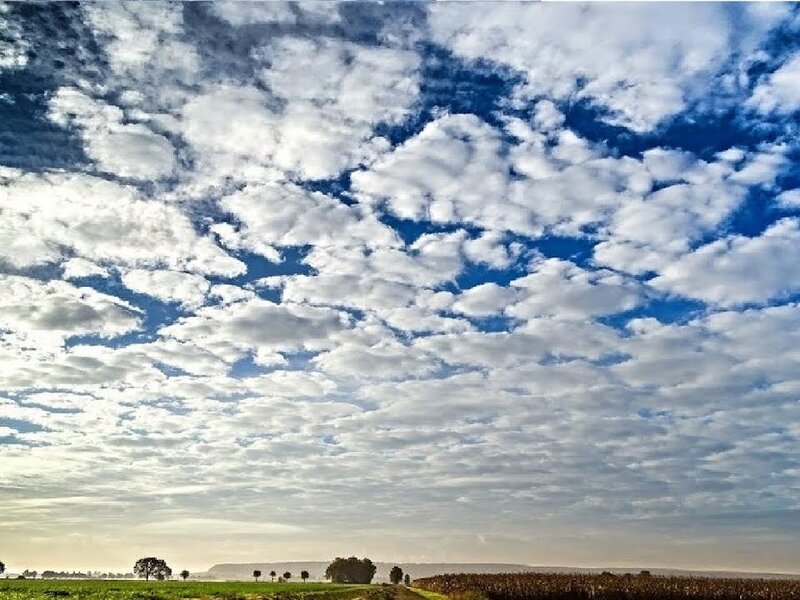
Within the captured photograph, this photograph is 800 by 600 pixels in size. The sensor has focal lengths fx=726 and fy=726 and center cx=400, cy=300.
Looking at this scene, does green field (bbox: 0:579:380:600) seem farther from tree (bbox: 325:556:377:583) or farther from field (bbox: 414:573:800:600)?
tree (bbox: 325:556:377:583)

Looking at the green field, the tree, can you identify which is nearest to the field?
→ the green field

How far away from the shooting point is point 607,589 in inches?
2862

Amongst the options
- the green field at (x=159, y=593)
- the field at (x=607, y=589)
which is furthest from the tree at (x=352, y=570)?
the field at (x=607, y=589)

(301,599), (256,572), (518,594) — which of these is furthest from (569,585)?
(256,572)

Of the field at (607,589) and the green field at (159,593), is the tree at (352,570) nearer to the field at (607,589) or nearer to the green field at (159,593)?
the green field at (159,593)

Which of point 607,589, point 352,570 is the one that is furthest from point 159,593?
Answer: point 352,570

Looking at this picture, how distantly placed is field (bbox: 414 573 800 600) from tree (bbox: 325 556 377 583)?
11277 cm

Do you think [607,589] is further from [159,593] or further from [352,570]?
[352,570]

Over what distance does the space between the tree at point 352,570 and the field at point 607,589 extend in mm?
112773

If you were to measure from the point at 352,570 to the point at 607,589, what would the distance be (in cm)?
13163

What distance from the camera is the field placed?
2825 inches

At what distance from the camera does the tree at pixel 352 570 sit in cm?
19150

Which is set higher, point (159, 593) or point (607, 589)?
point (159, 593)

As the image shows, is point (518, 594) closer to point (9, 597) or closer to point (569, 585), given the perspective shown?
point (569, 585)
